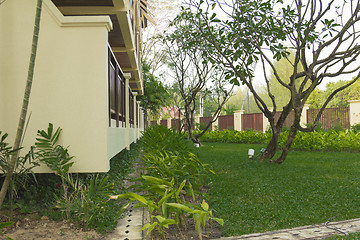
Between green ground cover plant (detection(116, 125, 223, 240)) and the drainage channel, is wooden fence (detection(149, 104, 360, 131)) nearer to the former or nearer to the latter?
green ground cover plant (detection(116, 125, 223, 240))

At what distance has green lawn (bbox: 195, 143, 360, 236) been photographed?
336 cm

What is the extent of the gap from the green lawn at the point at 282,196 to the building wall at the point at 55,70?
1.87 m

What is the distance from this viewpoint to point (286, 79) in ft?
128

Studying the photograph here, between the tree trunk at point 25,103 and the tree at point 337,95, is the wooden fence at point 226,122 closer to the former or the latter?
the tree trunk at point 25,103

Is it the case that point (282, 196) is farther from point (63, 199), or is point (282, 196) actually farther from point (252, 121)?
point (252, 121)

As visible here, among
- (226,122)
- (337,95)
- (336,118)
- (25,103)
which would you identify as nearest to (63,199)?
(25,103)

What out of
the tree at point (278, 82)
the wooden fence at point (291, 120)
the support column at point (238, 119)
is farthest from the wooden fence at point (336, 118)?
the tree at point (278, 82)

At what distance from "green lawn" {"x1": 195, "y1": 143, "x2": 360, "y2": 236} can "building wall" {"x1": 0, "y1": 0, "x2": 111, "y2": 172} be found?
6.15ft

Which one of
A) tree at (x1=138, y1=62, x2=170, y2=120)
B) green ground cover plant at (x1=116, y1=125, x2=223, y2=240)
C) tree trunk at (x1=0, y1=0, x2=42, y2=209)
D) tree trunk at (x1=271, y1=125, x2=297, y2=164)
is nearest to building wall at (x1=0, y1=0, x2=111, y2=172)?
tree trunk at (x1=0, y1=0, x2=42, y2=209)

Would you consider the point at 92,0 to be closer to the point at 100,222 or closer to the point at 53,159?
the point at 53,159

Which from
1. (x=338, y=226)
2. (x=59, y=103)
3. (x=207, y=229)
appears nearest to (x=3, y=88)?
(x=59, y=103)

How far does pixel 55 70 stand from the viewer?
3273 mm

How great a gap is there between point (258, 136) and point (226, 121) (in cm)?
857

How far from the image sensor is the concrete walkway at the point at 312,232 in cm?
287
